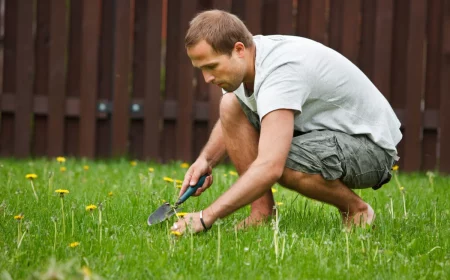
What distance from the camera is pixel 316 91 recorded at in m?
3.47

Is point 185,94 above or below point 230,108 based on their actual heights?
below

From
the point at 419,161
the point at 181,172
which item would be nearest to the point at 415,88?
the point at 419,161

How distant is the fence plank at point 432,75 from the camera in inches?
242

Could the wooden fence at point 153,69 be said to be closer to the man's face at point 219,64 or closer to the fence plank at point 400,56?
the fence plank at point 400,56

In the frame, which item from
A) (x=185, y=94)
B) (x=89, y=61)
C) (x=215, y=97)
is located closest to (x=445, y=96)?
(x=215, y=97)

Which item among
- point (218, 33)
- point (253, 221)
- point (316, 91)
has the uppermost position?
point (218, 33)

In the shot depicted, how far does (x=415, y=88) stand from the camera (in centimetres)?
611

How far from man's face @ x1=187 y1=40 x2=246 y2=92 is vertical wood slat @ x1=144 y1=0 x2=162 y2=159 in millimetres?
2885

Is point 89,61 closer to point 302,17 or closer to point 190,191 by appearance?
point 302,17

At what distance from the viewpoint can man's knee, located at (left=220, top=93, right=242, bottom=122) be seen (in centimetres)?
368

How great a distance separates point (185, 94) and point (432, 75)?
1.88m

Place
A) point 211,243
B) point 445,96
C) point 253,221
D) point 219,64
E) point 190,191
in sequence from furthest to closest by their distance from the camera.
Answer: point 445,96 → point 253,221 → point 190,191 → point 219,64 → point 211,243

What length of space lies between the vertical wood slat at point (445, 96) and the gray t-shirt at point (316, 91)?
244 cm

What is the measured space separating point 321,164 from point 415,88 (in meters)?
2.92
